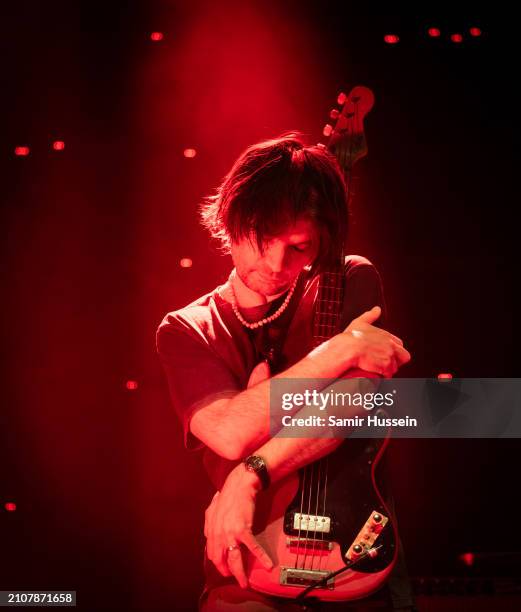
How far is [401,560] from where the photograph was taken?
5.90ft

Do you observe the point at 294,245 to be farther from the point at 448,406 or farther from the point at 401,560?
the point at 448,406

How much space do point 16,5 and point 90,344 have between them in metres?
1.31

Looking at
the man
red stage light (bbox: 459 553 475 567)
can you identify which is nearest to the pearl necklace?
the man

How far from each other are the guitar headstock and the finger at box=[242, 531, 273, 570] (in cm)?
111

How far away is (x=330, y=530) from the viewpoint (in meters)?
1.63

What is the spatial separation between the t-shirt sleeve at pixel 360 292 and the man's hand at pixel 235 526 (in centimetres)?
52

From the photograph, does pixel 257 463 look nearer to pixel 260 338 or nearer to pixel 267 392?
pixel 267 392

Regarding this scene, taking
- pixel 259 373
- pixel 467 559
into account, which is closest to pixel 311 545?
pixel 259 373

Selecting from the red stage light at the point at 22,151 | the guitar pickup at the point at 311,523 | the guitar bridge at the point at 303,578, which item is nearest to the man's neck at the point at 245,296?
the guitar pickup at the point at 311,523

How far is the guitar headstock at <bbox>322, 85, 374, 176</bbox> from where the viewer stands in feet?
6.71

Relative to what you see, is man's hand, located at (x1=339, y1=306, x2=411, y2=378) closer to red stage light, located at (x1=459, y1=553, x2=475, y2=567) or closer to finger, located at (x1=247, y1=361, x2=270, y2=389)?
finger, located at (x1=247, y1=361, x2=270, y2=389)

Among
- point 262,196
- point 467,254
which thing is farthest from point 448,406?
point 262,196

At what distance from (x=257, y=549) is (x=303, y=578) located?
0.13m

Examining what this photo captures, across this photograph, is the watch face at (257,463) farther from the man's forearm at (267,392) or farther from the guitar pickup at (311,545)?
the guitar pickup at (311,545)
